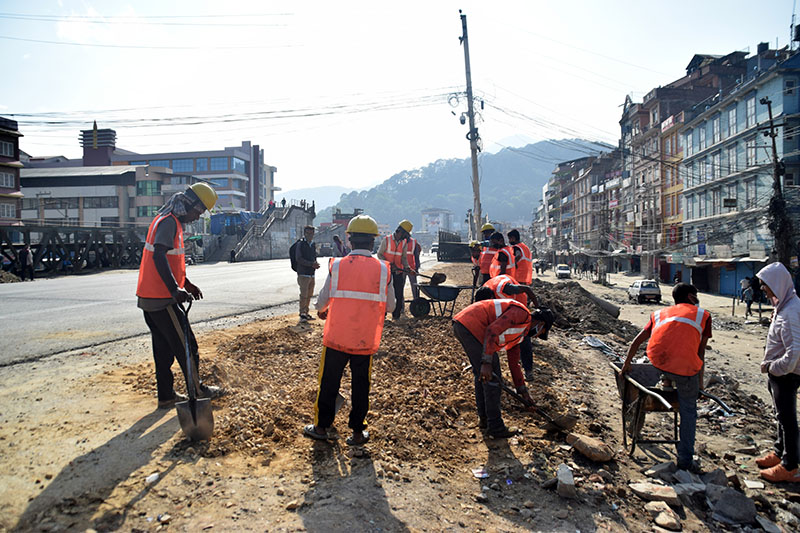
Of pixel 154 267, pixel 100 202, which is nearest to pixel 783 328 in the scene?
pixel 154 267

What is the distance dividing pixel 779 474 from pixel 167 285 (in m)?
5.44

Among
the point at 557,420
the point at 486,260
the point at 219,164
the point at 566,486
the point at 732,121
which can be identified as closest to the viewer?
the point at 566,486

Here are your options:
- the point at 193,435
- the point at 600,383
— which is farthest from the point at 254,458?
the point at 600,383

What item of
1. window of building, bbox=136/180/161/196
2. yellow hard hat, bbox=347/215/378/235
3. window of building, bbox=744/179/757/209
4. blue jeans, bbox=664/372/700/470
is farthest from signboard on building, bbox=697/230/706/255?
window of building, bbox=136/180/161/196

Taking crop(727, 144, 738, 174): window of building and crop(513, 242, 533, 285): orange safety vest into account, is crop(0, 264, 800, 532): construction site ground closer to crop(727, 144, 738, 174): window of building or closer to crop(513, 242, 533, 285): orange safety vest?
crop(513, 242, 533, 285): orange safety vest

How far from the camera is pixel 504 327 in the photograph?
4305 mm

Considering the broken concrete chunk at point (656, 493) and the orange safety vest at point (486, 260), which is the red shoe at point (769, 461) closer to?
the broken concrete chunk at point (656, 493)

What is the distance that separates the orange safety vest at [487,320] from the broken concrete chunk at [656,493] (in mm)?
1497

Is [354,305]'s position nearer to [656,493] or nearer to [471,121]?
[656,493]

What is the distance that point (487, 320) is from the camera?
15.0 feet

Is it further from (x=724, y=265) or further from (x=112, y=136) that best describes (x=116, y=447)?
(x=112, y=136)

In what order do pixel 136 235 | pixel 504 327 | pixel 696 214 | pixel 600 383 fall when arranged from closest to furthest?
pixel 504 327
pixel 600 383
pixel 136 235
pixel 696 214

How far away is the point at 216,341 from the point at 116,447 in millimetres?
3912

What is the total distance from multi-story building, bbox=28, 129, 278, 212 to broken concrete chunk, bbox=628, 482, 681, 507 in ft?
249
